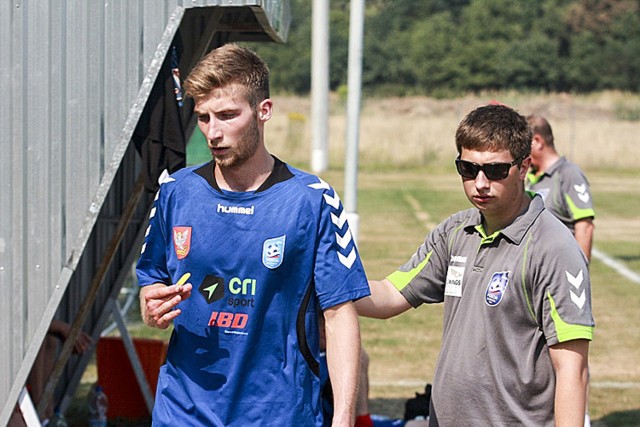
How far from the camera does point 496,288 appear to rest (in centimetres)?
341

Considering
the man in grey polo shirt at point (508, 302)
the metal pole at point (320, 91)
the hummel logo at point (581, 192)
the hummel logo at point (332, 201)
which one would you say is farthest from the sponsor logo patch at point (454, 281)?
the metal pole at point (320, 91)

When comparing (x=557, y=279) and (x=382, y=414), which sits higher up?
(x=557, y=279)

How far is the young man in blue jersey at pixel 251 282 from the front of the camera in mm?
3162

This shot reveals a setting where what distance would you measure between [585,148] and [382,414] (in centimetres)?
2770

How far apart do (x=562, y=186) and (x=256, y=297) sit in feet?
14.0

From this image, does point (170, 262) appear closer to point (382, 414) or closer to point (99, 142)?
point (99, 142)

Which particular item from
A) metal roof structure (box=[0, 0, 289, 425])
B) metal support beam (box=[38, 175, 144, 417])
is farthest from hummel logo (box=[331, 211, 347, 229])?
metal support beam (box=[38, 175, 144, 417])

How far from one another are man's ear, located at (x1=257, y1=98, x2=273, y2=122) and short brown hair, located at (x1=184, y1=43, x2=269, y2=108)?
0.06ft

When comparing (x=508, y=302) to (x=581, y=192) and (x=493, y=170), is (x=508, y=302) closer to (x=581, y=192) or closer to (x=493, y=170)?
(x=493, y=170)

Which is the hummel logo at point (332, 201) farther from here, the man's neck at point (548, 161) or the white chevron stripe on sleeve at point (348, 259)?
the man's neck at point (548, 161)

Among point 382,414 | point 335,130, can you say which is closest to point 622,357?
point 382,414

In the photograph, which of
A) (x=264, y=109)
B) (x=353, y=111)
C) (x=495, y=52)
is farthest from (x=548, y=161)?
(x=495, y=52)

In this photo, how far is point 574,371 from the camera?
3.27 meters

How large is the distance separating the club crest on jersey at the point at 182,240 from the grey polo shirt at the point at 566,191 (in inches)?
165
